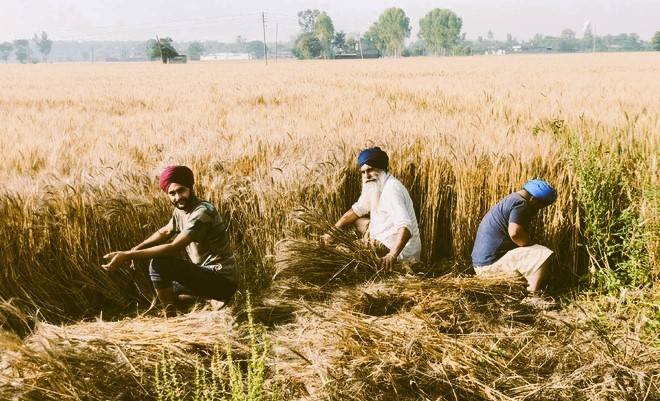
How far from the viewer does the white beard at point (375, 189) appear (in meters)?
3.34

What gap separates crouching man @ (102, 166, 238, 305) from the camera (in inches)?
108

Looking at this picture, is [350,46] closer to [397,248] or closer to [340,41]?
[340,41]

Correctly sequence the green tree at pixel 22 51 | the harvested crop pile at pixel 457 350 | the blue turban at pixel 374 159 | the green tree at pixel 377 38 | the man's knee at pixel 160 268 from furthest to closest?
the green tree at pixel 22 51
the green tree at pixel 377 38
the blue turban at pixel 374 159
the man's knee at pixel 160 268
the harvested crop pile at pixel 457 350

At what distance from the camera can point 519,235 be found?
10.3ft

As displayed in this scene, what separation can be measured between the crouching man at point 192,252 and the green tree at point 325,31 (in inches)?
4175

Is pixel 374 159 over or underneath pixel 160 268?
over

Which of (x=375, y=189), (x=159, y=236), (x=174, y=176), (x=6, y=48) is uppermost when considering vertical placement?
(x=6, y=48)

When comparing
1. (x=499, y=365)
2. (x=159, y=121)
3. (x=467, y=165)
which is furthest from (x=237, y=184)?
(x=159, y=121)

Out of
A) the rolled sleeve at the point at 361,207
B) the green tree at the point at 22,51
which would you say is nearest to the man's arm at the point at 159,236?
the rolled sleeve at the point at 361,207

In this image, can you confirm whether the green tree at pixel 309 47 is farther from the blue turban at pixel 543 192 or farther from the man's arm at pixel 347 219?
the blue turban at pixel 543 192

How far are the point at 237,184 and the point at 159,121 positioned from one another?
2.91 meters

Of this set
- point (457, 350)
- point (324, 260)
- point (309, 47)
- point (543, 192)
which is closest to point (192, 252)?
point (324, 260)

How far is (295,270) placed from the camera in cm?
308

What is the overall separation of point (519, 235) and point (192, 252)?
1.90m
